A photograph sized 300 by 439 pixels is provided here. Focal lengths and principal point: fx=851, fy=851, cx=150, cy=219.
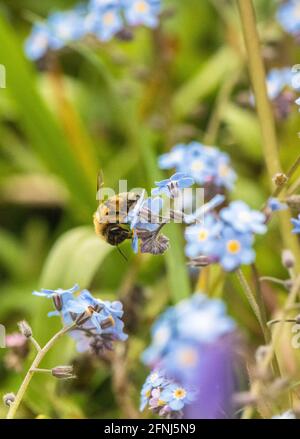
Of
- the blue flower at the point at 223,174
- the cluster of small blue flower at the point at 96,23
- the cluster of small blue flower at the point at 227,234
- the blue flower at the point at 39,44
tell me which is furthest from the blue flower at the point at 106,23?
the cluster of small blue flower at the point at 227,234

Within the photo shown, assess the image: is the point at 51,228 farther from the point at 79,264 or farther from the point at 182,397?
the point at 182,397

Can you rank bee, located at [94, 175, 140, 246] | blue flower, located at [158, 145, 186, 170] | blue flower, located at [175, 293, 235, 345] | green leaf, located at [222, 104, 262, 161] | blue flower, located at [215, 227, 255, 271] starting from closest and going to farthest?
blue flower, located at [175, 293, 235, 345], blue flower, located at [215, 227, 255, 271], bee, located at [94, 175, 140, 246], blue flower, located at [158, 145, 186, 170], green leaf, located at [222, 104, 262, 161]

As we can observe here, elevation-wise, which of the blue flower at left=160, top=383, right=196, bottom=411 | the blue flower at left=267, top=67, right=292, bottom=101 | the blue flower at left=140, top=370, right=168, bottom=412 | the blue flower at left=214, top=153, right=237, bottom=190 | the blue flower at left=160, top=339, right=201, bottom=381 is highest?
the blue flower at left=267, top=67, right=292, bottom=101

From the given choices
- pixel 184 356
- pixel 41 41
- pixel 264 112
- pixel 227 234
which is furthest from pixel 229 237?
pixel 41 41

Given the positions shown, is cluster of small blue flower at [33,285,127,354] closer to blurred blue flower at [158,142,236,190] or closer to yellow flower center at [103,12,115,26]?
blurred blue flower at [158,142,236,190]

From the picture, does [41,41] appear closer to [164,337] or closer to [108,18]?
[108,18]

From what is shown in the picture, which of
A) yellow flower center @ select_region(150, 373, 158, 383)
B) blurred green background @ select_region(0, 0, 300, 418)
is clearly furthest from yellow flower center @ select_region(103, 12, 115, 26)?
yellow flower center @ select_region(150, 373, 158, 383)

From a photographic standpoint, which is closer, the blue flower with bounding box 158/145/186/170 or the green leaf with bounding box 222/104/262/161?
the blue flower with bounding box 158/145/186/170
